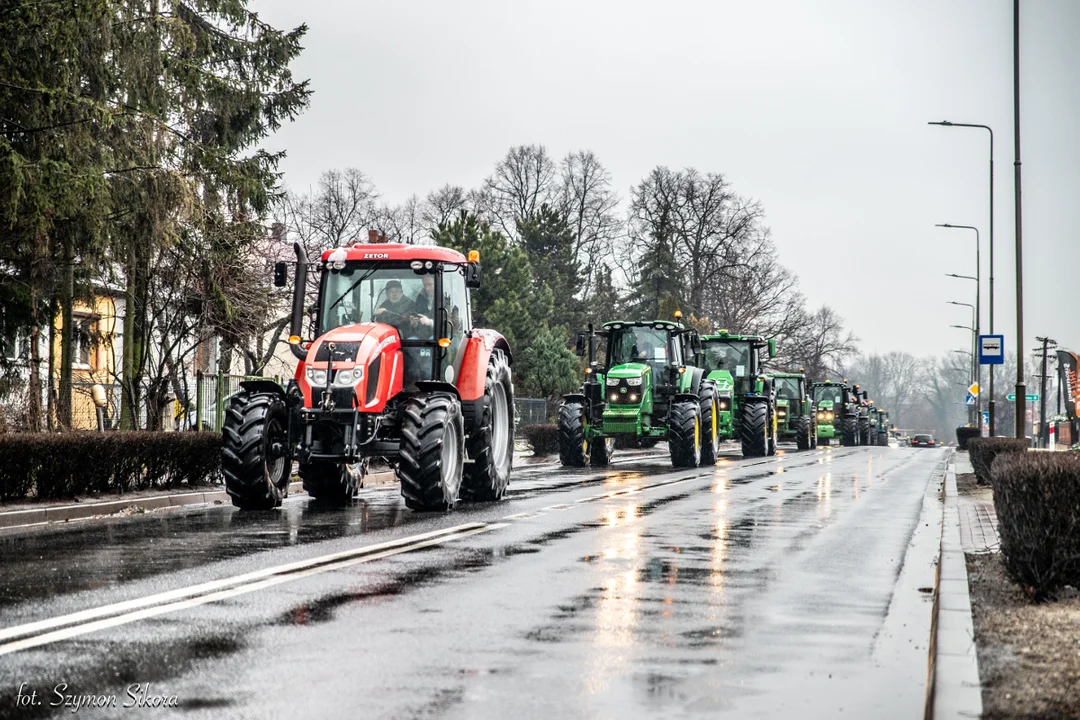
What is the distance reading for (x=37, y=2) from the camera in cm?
1777

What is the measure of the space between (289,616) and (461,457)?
8562 mm

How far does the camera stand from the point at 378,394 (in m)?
15.8

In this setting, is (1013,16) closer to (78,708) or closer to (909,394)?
(78,708)

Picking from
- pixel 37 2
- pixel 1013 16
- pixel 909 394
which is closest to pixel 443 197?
pixel 1013 16

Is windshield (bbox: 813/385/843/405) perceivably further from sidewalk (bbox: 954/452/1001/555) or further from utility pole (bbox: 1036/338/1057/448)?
sidewalk (bbox: 954/452/1001/555)

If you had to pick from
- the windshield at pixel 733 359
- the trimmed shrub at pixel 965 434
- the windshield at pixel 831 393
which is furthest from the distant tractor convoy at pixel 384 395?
the trimmed shrub at pixel 965 434

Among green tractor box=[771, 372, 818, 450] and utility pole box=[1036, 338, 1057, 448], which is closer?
green tractor box=[771, 372, 818, 450]

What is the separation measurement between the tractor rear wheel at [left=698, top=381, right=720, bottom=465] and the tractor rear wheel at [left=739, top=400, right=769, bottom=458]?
16.5ft

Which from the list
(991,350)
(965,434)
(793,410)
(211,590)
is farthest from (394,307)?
(965,434)

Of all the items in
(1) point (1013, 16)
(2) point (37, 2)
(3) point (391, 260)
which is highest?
(1) point (1013, 16)

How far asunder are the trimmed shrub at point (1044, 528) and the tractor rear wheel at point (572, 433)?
21.4 metres

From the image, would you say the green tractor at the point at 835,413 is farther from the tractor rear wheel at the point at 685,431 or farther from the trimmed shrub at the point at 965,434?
the tractor rear wheel at the point at 685,431

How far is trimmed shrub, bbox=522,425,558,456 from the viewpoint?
37.5m

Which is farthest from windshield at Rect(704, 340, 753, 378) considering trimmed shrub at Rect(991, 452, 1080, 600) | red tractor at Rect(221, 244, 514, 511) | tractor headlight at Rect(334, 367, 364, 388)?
trimmed shrub at Rect(991, 452, 1080, 600)
